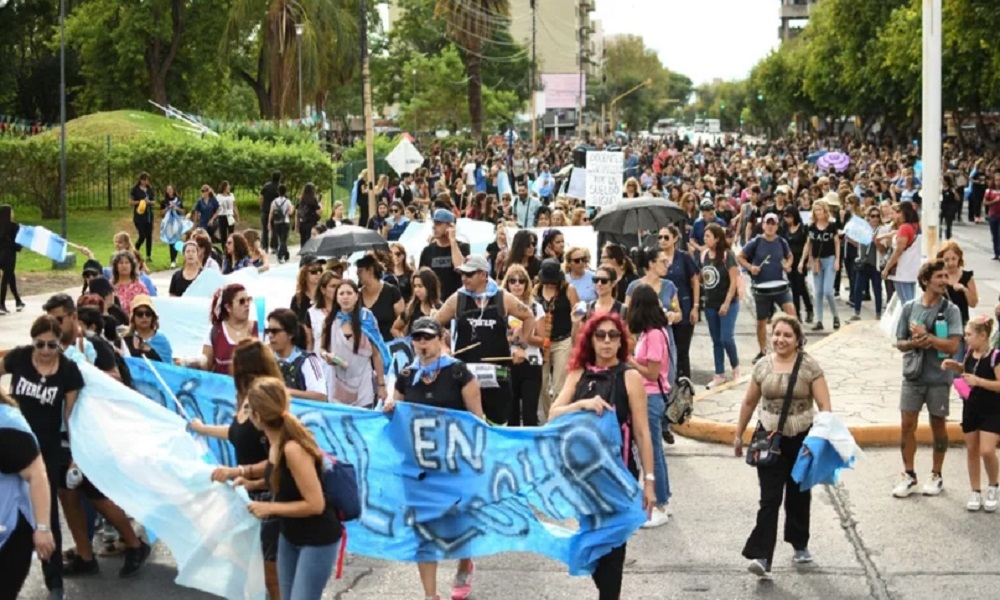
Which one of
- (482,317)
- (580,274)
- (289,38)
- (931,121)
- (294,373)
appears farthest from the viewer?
(289,38)

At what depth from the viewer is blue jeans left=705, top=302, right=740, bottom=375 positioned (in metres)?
14.4

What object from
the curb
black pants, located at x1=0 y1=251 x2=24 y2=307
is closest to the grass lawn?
black pants, located at x1=0 y1=251 x2=24 y2=307

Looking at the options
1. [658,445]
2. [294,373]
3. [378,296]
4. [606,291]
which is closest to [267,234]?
[378,296]

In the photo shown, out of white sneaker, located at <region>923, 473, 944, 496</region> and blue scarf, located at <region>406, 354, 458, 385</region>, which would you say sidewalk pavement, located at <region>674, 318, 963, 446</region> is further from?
blue scarf, located at <region>406, 354, 458, 385</region>

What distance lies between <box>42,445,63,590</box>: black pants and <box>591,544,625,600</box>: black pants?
9.21ft

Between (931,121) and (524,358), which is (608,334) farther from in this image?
(931,121)

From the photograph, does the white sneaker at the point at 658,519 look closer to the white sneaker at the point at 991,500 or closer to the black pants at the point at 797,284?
the white sneaker at the point at 991,500

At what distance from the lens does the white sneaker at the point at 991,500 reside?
A: 9.62 m

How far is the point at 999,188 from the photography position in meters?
28.3

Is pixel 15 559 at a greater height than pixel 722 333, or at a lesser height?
lesser

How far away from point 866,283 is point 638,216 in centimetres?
483

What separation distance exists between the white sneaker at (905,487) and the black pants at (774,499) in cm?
183

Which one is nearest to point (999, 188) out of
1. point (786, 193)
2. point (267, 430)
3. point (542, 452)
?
point (786, 193)

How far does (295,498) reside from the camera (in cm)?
625
